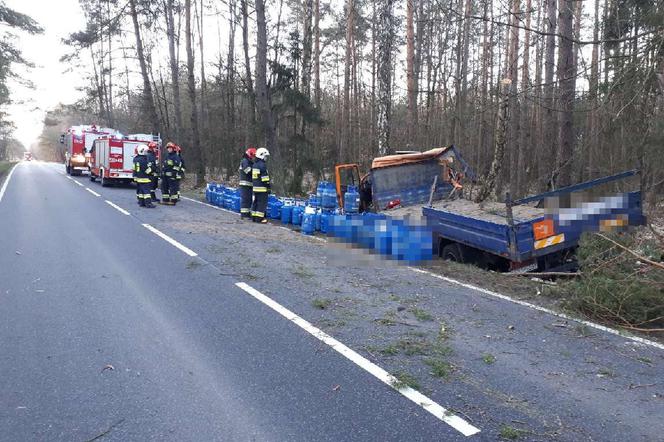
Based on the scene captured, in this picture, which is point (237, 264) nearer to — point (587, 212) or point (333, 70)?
point (587, 212)

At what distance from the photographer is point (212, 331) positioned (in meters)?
5.16

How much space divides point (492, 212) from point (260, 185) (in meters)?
6.20

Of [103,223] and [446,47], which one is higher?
[446,47]

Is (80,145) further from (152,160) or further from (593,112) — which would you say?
(593,112)

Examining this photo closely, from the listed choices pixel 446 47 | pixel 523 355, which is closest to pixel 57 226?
pixel 523 355

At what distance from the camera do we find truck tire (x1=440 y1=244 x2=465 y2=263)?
342 inches

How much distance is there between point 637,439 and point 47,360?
4511mm

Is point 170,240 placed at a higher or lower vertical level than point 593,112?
lower

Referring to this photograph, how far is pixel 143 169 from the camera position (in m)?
15.3

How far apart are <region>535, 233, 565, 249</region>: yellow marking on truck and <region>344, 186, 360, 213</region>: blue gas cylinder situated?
4.19m

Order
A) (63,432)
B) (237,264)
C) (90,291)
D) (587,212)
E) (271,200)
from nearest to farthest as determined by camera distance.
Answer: (63,432) → (90,291) → (587,212) → (237,264) → (271,200)

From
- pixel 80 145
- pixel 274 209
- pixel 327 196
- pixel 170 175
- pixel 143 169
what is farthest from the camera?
pixel 80 145

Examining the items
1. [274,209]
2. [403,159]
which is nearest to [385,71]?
[274,209]

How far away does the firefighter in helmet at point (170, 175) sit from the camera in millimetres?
15891
